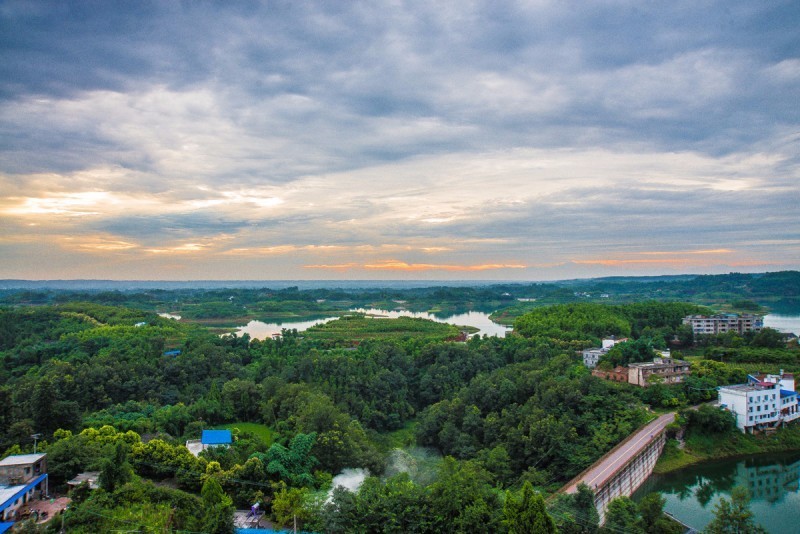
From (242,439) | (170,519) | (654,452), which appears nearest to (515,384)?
(654,452)

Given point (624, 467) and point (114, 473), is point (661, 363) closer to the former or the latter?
point (624, 467)

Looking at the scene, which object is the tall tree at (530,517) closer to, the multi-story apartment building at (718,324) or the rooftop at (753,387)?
the rooftop at (753,387)

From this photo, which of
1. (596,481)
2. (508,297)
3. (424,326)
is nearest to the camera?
(596,481)

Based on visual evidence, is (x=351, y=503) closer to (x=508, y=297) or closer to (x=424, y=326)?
(x=424, y=326)

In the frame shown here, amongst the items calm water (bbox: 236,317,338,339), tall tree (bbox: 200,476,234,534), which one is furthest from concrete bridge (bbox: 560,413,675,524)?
calm water (bbox: 236,317,338,339)

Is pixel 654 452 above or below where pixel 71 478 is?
below

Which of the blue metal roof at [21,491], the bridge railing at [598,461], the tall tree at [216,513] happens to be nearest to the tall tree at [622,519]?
the bridge railing at [598,461]

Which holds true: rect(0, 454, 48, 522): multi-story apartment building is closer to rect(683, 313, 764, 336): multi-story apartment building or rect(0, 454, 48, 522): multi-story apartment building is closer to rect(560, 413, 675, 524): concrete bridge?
rect(560, 413, 675, 524): concrete bridge
